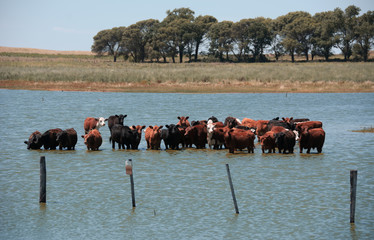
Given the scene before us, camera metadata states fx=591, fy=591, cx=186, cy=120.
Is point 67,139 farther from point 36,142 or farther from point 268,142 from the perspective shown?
point 268,142

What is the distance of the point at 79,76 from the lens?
232 ft

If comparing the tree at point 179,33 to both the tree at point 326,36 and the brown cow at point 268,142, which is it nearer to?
the tree at point 326,36

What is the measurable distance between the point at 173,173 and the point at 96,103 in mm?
32874

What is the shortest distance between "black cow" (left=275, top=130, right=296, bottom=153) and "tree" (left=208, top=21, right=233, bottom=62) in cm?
10398

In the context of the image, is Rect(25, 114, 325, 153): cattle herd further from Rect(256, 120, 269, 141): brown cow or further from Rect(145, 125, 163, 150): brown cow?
Rect(256, 120, 269, 141): brown cow

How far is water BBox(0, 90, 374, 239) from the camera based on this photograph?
48.8ft

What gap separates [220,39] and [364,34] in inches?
1199

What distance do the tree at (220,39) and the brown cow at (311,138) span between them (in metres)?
103

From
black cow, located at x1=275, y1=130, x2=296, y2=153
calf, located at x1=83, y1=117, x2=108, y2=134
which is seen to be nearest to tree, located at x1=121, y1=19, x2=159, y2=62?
calf, located at x1=83, y1=117, x2=108, y2=134

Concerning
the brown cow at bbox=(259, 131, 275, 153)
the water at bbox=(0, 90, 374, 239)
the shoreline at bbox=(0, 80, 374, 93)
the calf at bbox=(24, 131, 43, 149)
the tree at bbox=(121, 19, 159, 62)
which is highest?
the tree at bbox=(121, 19, 159, 62)

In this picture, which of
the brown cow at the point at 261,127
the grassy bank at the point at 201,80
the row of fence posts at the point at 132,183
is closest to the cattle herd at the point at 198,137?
the brown cow at the point at 261,127

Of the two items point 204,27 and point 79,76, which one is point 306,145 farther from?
point 204,27

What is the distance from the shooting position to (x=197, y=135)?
26250 millimetres

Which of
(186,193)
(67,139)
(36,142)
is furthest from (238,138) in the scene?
(36,142)
